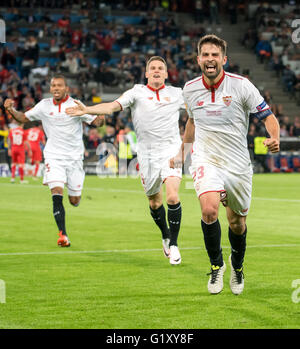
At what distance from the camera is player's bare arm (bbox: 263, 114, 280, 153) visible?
715 centimetres

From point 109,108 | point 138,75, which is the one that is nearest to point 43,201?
point 109,108

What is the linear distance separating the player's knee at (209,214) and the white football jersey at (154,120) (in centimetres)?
323

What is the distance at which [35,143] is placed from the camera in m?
31.1

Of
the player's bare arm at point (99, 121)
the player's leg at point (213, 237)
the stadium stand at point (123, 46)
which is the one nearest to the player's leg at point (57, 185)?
the player's bare arm at point (99, 121)

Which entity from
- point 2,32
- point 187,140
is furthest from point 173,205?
point 2,32

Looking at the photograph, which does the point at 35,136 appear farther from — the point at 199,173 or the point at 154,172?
the point at 199,173

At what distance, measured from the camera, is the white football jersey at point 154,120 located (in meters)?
10.7

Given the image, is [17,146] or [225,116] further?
[17,146]

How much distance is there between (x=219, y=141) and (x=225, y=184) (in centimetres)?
42

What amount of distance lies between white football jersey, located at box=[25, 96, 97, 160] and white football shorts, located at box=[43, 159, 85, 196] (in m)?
0.09

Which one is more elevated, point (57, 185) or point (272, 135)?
point (272, 135)

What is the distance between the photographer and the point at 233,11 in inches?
1917

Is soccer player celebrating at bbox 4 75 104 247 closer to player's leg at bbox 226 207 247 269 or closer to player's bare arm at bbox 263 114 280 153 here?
player's leg at bbox 226 207 247 269
